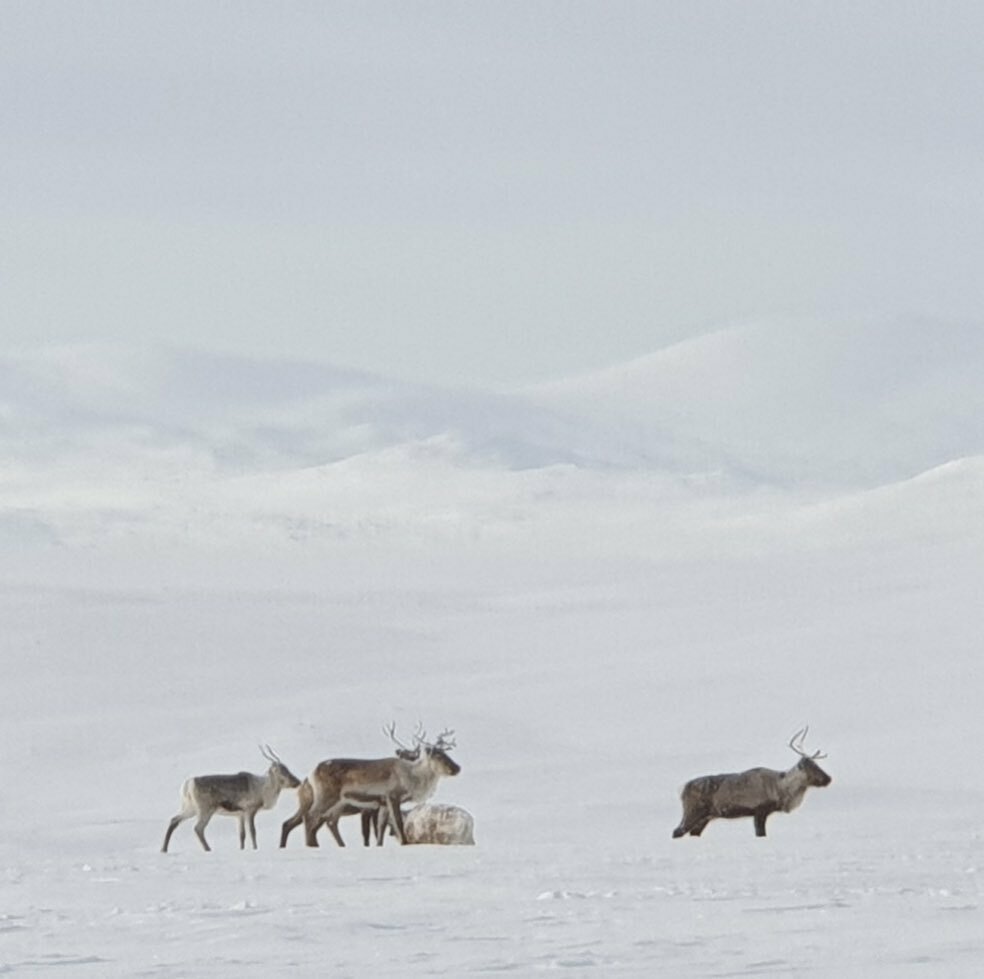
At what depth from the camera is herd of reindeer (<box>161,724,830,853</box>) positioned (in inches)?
699

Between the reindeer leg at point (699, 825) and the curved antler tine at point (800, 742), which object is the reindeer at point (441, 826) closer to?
the reindeer leg at point (699, 825)

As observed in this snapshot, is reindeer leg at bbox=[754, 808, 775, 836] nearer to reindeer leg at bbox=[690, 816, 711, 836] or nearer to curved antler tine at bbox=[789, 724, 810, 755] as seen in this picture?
reindeer leg at bbox=[690, 816, 711, 836]

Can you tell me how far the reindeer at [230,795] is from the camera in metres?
18.4

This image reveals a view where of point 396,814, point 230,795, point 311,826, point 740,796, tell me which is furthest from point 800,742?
point 396,814

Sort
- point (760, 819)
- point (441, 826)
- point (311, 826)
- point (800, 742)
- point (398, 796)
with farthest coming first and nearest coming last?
A: point (800, 742) → point (760, 819) → point (311, 826) → point (398, 796) → point (441, 826)

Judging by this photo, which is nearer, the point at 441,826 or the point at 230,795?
the point at 441,826

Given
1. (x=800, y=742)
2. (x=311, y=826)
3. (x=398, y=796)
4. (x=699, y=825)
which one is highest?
(x=800, y=742)

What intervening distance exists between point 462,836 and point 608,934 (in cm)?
744

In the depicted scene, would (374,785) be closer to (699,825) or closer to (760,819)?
(699,825)

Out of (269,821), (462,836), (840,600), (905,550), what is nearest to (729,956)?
(462,836)

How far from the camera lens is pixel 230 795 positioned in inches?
731

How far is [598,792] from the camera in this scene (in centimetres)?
2712

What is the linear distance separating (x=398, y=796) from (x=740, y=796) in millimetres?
2511

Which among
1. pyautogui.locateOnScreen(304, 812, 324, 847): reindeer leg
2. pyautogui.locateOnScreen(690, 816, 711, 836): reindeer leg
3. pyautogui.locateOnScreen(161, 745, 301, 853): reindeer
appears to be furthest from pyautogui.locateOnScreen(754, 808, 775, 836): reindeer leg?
pyautogui.locateOnScreen(161, 745, 301, 853): reindeer
